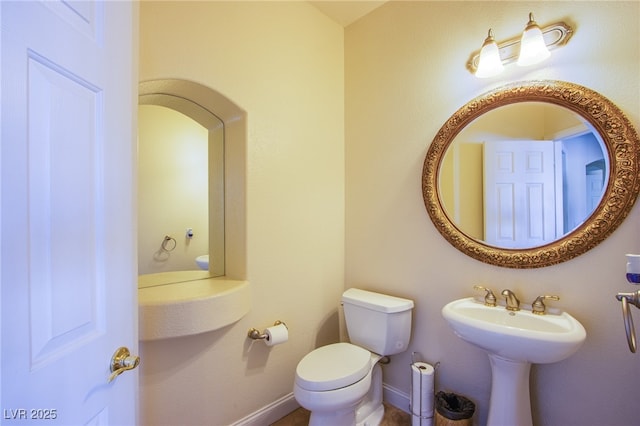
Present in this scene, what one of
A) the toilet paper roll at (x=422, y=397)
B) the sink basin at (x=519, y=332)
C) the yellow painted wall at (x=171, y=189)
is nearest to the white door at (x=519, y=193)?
the sink basin at (x=519, y=332)

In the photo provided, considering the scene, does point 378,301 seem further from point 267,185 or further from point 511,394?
point 267,185

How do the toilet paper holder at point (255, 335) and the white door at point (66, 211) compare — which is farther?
the toilet paper holder at point (255, 335)

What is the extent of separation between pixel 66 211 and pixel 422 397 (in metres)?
1.79

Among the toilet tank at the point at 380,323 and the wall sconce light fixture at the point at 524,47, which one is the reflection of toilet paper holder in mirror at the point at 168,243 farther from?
the wall sconce light fixture at the point at 524,47

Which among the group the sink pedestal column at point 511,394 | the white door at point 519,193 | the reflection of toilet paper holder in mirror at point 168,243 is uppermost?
the white door at point 519,193

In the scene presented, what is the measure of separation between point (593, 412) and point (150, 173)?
2471mm

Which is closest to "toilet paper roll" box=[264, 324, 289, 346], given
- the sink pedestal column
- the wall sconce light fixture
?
the sink pedestal column

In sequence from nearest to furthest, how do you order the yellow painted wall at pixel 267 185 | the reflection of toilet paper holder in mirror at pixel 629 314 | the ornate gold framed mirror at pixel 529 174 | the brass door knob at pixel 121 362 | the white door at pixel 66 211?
the white door at pixel 66 211
the brass door knob at pixel 121 362
the reflection of toilet paper holder in mirror at pixel 629 314
the ornate gold framed mirror at pixel 529 174
the yellow painted wall at pixel 267 185

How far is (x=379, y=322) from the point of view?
65.7 inches

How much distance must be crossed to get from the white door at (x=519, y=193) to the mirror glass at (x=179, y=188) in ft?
5.17

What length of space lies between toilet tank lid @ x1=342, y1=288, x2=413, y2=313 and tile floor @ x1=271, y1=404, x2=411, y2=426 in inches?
27.4

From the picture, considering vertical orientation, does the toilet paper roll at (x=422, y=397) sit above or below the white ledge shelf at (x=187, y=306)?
below

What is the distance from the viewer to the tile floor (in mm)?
1693

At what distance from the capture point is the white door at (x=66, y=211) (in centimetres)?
46
